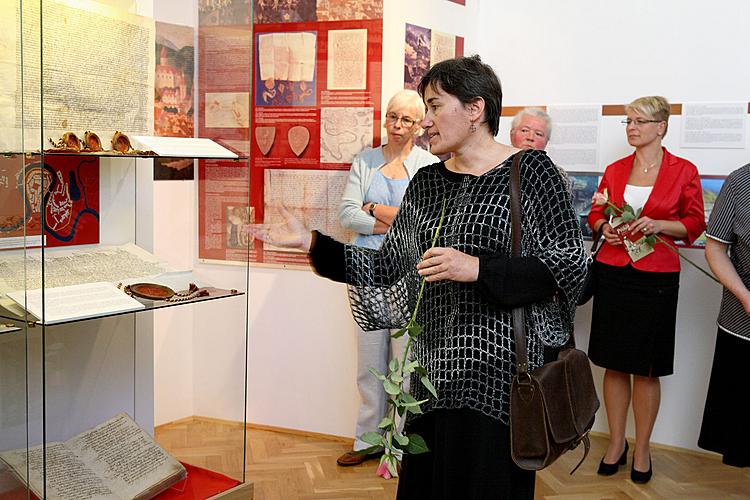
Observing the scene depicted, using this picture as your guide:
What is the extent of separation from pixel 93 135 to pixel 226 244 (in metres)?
0.62

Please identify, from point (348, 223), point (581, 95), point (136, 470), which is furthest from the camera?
point (581, 95)

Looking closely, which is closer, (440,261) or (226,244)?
(440,261)

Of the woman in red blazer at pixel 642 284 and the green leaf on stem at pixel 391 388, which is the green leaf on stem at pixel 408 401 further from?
the woman in red blazer at pixel 642 284

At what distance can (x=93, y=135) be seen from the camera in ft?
8.81

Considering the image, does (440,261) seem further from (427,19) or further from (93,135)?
(427,19)

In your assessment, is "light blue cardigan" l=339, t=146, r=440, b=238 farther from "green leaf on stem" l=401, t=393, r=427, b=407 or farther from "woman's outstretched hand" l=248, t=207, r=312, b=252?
"green leaf on stem" l=401, t=393, r=427, b=407

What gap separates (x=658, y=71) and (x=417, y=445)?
3.69 m

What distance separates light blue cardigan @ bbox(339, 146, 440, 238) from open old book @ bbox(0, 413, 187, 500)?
1851mm

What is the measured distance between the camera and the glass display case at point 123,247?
243cm

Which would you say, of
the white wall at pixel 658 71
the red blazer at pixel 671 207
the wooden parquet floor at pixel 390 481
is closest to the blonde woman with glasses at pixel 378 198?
the wooden parquet floor at pixel 390 481

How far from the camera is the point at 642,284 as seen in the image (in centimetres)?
455

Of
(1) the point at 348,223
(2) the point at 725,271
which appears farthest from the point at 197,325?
(2) the point at 725,271

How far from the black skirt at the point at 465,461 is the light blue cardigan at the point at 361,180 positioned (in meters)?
2.22

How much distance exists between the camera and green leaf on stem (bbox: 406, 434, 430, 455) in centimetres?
226
